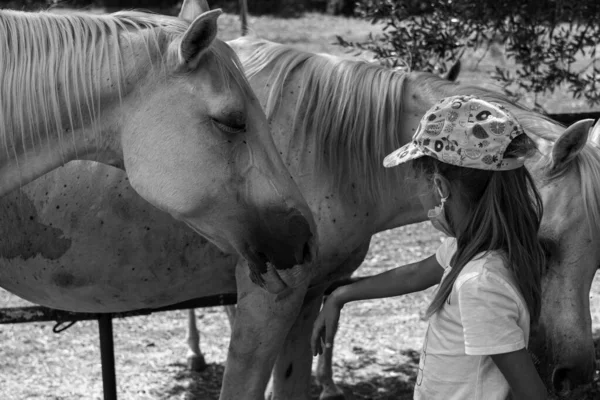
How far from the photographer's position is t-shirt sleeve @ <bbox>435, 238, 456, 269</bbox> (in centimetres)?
223

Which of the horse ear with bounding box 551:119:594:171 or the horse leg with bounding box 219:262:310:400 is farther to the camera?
the horse leg with bounding box 219:262:310:400

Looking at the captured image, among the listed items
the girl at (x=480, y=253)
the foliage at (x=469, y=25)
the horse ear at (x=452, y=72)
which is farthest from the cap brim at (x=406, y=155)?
the foliage at (x=469, y=25)

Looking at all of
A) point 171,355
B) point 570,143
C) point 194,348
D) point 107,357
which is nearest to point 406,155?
point 570,143

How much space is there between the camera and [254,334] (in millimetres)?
2959

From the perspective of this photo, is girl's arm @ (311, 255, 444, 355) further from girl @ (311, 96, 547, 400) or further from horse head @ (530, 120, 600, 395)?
horse head @ (530, 120, 600, 395)

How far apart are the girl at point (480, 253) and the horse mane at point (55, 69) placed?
719 mm

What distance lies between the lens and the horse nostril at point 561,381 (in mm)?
2574

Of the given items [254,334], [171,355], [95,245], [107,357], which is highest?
[95,245]

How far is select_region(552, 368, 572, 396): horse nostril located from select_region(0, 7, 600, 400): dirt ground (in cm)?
167

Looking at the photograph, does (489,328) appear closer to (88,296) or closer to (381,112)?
(381,112)

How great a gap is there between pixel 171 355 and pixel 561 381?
312 cm

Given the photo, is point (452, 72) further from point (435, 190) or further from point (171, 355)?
point (171, 355)

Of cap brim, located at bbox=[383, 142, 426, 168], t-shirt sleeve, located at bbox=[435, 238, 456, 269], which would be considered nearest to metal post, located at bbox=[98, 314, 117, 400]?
t-shirt sleeve, located at bbox=[435, 238, 456, 269]

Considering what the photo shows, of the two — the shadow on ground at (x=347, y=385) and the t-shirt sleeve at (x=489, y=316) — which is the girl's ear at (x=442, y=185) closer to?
the t-shirt sleeve at (x=489, y=316)
